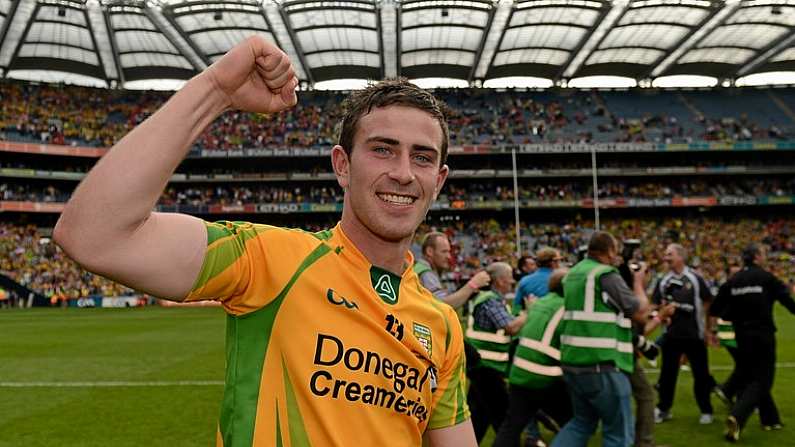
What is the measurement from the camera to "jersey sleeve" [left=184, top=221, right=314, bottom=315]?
168 cm

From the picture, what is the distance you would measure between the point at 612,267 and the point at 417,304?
154 inches

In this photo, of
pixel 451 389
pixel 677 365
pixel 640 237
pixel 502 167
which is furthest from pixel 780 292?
pixel 502 167

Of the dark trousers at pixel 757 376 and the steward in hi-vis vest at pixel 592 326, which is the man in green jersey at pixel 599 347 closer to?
the steward in hi-vis vest at pixel 592 326

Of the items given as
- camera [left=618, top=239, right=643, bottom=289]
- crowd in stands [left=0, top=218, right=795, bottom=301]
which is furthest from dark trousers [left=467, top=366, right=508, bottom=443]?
crowd in stands [left=0, top=218, right=795, bottom=301]

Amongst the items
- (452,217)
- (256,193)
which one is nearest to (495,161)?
(452,217)

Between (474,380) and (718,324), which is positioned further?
(718,324)

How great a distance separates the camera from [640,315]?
5609mm

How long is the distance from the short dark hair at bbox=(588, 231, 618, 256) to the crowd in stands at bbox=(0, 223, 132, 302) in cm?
3681

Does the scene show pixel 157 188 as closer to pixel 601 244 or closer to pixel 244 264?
pixel 244 264

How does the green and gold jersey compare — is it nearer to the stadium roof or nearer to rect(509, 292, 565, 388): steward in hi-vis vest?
rect(509, 292, 565, 388): steward in hi-vis vest

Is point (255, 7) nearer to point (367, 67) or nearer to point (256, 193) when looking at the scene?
point (367, 67)

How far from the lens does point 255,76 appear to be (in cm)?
166

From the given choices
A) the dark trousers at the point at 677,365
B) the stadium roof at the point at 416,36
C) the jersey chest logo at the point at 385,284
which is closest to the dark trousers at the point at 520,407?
the dark trousers at the point at 677,365

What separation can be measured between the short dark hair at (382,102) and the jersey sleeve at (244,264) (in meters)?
0.35
